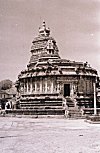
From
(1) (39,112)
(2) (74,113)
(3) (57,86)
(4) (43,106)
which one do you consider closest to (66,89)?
(3) (57,86)

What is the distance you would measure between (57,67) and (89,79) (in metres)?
5.74

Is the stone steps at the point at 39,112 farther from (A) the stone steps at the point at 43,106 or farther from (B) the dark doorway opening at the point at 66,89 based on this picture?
(B) the dark doorway opening at the point at 66,89

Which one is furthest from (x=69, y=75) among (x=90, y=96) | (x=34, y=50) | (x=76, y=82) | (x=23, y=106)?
(x=34, y=50)

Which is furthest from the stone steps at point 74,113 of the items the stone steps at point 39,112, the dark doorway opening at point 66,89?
the dark doorway opening at point 66,89

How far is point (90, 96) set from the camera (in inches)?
1901

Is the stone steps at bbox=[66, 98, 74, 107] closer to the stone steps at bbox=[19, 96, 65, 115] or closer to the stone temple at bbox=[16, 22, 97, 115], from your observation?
the stone temple at bbox=[16, 22, 97, 115]

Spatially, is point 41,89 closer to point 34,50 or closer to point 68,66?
point 68,66

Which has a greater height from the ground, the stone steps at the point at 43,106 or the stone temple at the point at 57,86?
the stone temple at the point at 57,86

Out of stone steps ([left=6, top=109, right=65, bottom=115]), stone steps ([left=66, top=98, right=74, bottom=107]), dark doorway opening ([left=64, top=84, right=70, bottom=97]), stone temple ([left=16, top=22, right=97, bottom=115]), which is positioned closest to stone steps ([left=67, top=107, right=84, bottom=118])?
stone steps ([left=6, top=109, right=65, bottom=115])

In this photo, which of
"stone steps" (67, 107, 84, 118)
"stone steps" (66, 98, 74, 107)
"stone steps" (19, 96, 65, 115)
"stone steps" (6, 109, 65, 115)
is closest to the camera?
"stone steps" (67, 107, 84, 118)

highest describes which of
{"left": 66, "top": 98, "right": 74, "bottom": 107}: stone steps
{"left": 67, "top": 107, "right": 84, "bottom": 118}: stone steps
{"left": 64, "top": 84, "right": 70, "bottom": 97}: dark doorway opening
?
{"left": 64, "top": 84, "right": 70, "bottom": 97}: dark doorway opening

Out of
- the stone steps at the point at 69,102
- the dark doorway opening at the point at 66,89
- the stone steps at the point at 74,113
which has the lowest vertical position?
the stone steps at the point at 74,113

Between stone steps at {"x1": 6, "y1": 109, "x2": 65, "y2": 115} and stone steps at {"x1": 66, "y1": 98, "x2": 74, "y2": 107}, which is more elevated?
stone steps at {"x1": 66, "y1": 98, "x2": 74, "y2": 107}

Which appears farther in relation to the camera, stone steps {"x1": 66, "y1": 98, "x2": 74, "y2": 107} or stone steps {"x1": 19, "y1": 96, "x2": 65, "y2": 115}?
stone steps {"x1": 66, "y1": 98, "x2": 74, "y2": 107}
